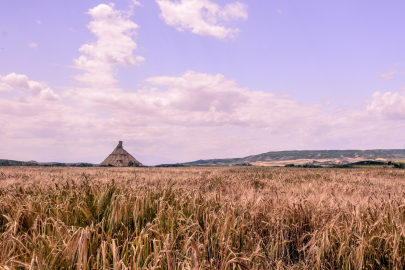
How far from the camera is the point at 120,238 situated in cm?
261

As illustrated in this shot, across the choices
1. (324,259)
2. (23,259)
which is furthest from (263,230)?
(23,259)

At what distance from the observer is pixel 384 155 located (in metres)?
191

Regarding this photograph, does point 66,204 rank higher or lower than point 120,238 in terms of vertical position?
higher

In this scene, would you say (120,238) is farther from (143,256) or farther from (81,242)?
(81,242)

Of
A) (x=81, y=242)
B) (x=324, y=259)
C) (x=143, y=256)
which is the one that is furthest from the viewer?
(x=324, y=259)

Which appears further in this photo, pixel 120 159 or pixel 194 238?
pixel 120 159

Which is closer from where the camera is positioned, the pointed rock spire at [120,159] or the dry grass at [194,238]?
the dry grass at [194,238]

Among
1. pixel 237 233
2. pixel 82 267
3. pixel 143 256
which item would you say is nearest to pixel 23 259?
pixel 82 267

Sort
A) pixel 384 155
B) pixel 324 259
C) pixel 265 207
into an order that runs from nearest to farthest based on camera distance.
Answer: pixel 324 259
pixel 265 207
pixel 384 155

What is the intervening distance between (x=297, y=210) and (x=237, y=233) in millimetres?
1413

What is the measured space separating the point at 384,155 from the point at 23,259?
24132 centimetres

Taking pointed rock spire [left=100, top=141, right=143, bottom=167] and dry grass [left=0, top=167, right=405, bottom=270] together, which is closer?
dry grass [left=0, top=167, right=405, bottom=270]

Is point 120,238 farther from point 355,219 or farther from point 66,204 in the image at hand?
point 355,219

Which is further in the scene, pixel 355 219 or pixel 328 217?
pixel 328 217
